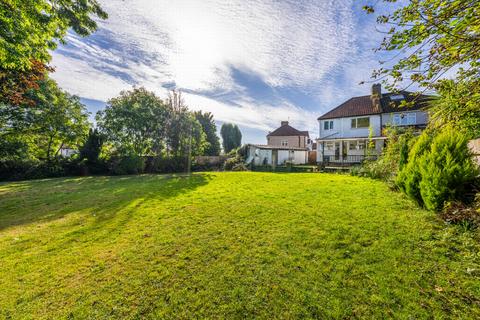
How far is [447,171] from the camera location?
429 cm

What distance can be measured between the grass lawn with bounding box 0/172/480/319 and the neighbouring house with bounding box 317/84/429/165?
1658 centimetres

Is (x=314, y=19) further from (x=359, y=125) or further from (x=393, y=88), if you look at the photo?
(x=359, y=125)

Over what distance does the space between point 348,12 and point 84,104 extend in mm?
25278

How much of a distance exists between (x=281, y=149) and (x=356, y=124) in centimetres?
1031

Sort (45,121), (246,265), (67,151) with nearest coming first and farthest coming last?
(246,265) → (45,121) → (67,151)

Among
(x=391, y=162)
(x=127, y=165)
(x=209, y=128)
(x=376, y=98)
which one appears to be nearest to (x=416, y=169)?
(x=391, y=162)

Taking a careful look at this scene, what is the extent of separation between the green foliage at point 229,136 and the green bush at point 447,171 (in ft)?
123

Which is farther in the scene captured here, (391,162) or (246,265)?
(391,162)

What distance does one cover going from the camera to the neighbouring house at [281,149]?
86.1 feet

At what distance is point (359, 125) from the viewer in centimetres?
2072

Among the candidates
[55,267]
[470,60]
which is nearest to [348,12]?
[470,60]

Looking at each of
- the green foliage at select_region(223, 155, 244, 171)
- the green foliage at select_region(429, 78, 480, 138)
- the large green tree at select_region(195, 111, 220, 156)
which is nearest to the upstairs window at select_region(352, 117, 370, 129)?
the green foliage at select_region(223, 155, 244, 171)

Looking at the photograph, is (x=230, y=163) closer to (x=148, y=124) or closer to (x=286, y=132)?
(x=148, y=124)

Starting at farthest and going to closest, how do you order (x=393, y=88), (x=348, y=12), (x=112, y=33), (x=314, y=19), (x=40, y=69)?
(x=40, y=69)
(x=112, y=33)
(x=314, y=19)
(x=348, y=12)
(x=393, y=88)
